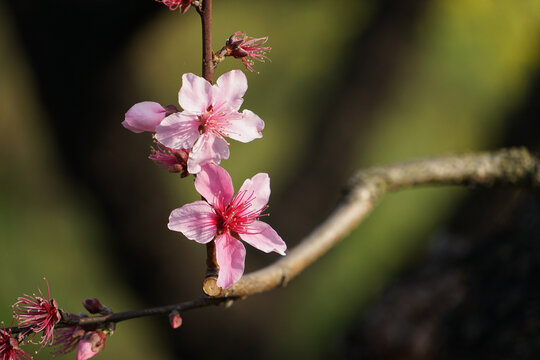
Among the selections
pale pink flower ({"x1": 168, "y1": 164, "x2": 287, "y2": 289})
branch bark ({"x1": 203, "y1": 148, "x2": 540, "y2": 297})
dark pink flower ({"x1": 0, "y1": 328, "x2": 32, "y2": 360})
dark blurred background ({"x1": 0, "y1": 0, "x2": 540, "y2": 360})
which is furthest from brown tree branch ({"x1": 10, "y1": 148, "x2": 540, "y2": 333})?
dark pink flower ({"x1": 0, "y1": 328, "x2": 32, "y2": 360})

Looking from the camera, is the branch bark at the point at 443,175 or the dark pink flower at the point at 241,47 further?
the branch bark at the point at 443,175

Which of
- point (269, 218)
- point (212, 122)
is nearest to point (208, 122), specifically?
point (212, 122)

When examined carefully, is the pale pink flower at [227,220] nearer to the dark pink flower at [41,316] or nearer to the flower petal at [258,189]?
the flower petal at [258,189]

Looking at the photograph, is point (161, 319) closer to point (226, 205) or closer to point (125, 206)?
point (125, 206)

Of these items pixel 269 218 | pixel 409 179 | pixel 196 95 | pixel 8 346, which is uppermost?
pixel 196 95

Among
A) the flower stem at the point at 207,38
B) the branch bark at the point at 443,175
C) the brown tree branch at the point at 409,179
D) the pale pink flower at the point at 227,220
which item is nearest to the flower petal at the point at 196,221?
the pale pink flower at the point at 227,220

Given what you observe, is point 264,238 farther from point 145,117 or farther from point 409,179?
point 409,179

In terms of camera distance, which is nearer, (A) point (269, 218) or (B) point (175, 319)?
(B) point (175, 319)
